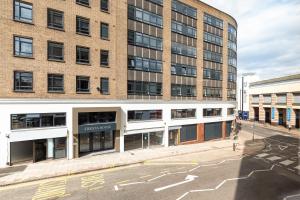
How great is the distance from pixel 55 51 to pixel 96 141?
10.9 meters

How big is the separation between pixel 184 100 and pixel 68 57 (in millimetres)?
17864

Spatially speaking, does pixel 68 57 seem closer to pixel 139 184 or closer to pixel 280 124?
pixel 139 184

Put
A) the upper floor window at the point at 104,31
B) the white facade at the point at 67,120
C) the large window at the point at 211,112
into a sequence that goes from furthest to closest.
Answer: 1. the large window at the point at 211,112
2. the upper floor window at the point at 104,31
3. the white facade at the point at 67,120

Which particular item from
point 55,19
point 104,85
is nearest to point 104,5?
point 55,19

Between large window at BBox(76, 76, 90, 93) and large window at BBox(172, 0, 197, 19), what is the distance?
17.3m

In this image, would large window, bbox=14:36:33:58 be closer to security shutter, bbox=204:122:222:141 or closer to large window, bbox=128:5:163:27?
large window, bbox=128:5:163:27

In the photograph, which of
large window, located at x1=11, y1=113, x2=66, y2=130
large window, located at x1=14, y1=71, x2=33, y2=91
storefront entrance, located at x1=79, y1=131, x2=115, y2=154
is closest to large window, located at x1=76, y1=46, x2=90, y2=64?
large window, located at x1=14, y1=71, x2=33, y2=91

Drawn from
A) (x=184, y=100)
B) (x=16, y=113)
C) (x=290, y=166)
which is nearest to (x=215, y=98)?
(x=184, y=100)

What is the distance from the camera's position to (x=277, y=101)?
56781 millimetres

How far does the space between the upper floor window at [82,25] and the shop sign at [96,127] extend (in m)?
10.4

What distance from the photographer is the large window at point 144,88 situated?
2611 cm

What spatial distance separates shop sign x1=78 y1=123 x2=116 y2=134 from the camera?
71.8ft

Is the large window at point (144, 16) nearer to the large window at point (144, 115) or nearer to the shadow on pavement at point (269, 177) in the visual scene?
the large window at point (144, 115)

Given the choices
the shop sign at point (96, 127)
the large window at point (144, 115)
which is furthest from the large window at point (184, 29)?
the shop sign at point (96, 127)
